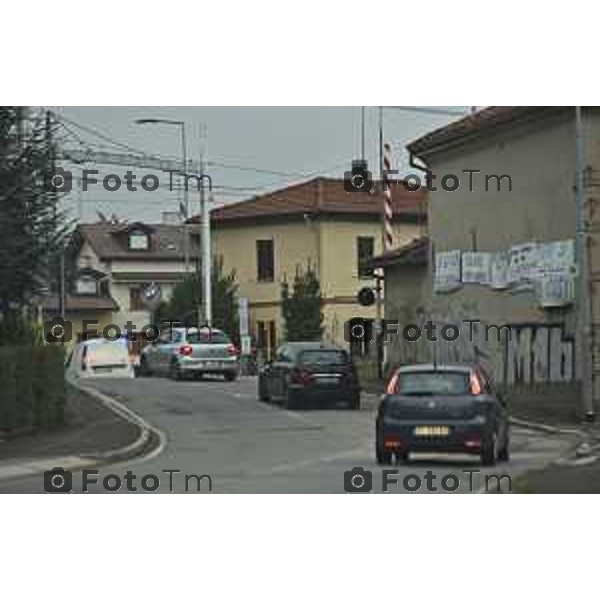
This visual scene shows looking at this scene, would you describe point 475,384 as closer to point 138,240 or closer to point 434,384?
point 434,384

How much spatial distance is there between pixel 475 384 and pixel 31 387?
28.7 ft

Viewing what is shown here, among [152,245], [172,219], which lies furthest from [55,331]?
[152,245]

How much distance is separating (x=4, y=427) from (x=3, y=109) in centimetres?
546

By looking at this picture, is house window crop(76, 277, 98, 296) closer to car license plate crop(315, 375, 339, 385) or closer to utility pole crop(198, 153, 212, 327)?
utility pole crop(198, 153, 212, 327)

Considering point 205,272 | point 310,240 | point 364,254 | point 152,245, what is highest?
point 152,245

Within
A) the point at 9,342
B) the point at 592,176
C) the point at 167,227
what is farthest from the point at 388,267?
the point at 9,342

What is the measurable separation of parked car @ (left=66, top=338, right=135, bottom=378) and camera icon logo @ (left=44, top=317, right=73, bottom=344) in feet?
4.78

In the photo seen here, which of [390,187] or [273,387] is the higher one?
[390,187]

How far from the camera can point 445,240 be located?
35.8 m

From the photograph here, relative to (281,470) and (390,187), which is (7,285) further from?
(390,187)

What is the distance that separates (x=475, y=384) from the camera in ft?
65.2

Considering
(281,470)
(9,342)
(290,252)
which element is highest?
(290,252)

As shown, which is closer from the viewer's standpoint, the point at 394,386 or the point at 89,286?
the point at 394,386

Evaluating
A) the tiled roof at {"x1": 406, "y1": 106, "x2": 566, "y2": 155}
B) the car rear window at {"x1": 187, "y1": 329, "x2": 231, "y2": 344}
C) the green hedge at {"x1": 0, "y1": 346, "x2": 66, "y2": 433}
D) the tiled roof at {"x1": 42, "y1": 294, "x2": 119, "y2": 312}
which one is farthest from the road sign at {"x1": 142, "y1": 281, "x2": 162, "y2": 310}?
the green hedge at {"x1": 0, "y1": 346, "x2": 66, "y2": 433}
